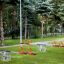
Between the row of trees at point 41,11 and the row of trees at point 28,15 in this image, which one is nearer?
the row of trees at point 41,11

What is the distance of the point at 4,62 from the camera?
2158 centimetres

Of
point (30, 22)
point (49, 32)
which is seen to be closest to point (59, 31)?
point (49, 32)

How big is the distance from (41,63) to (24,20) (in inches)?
1481

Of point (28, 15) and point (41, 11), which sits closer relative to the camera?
point (28, 15)

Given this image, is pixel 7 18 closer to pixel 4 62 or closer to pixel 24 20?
pixel 24 20

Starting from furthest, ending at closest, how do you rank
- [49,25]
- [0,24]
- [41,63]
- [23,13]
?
1. [49,25]
2. [23,13]
3. [0,24]
4. [41,63]

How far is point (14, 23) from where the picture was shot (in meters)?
58.9

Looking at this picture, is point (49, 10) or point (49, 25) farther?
point (49, 25)

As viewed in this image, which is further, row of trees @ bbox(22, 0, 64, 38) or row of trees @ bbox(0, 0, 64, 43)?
row of trees @ bbox(0, 0, 64, 43)

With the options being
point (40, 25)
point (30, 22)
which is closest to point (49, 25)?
point (40, 25)

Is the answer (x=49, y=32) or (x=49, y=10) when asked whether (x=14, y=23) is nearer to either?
(x=49, y=10)

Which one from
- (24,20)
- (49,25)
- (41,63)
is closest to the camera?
(41,63)

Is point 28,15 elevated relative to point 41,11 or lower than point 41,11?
lower

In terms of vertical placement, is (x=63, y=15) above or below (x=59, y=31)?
above
